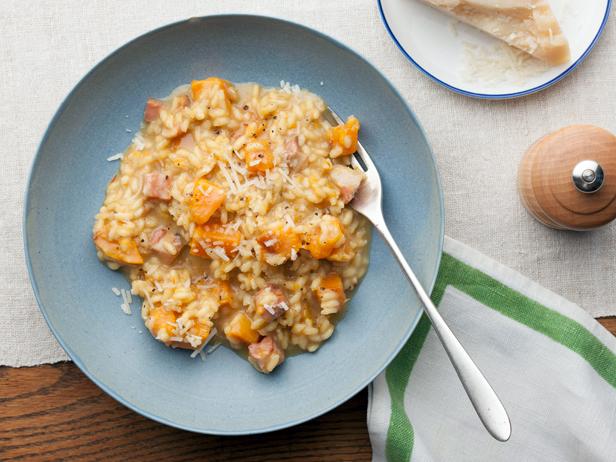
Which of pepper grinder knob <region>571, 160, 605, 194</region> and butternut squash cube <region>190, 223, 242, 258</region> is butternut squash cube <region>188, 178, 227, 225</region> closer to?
butternut squash cube <region>190, 223, 242, 258</region>

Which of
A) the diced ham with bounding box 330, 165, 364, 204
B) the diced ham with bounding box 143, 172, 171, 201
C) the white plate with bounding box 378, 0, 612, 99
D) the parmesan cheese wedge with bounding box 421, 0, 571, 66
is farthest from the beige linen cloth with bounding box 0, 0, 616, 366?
the diced ham with bounding box 143, 172, 171, 201

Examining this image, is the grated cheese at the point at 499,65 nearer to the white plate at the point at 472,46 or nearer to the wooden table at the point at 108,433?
the white plate at the point at 472,46

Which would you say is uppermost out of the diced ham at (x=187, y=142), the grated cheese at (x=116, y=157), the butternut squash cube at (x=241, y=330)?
the diced ham at (x=187, y=142)

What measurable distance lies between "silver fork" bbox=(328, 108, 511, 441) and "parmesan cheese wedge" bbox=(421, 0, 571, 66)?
2.49 ft

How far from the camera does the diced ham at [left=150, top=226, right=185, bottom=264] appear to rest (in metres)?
2.25

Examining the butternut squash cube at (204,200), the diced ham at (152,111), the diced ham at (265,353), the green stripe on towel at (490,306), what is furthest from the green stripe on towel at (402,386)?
the diced ham at (152,111)

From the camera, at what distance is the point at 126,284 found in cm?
241

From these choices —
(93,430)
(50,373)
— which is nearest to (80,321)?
(50,373)

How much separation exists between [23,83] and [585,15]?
2245 millimetres

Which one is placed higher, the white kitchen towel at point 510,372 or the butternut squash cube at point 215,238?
the butternut squash cube at point 215,238

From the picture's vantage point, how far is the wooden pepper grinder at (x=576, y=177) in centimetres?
230

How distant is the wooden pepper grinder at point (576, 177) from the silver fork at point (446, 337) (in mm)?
607

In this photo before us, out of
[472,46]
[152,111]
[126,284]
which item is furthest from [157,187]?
[472,46]

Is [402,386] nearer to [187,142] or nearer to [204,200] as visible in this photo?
[204,200]
